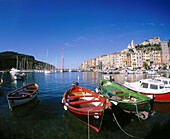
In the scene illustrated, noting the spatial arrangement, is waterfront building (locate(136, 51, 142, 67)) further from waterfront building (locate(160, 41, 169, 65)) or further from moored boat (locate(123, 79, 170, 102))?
moored boat (locate(123, 79, 170, 102))

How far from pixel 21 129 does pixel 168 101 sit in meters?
17.3

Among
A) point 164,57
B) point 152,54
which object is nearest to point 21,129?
point 152,54

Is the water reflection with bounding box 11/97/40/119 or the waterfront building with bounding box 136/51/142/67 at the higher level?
the waterfront building with bounding box 136/51/142/67

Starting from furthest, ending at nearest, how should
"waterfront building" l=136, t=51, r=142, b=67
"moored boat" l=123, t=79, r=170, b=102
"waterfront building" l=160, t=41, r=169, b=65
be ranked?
"waterfront building" l=136, t=51, r=142, b=67, "waterfront building" l=160, t=41, r=169, b=65, "moored boat" l=123, t=79, r=170, b=102

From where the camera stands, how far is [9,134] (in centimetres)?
733

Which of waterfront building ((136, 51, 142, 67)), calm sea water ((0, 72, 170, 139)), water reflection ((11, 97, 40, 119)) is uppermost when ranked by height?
waterfront building ((136, 51, 142, 67))

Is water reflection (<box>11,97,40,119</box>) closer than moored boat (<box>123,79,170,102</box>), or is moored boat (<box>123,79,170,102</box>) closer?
water reflection (<box>11,97,40,119</box>)

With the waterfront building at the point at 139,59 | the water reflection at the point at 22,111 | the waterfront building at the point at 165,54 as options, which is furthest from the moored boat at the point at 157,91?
the waterfront building at the point at 165,54

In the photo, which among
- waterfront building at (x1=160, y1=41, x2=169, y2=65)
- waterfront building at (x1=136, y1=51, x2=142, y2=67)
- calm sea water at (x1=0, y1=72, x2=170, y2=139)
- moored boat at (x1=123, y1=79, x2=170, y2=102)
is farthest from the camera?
waterfront building at (x1=136, y1=51, x2=142, y2=67)

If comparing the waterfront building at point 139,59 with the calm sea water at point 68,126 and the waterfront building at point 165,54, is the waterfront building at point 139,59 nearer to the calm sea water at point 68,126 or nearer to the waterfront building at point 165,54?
the waterfront building at point 165,54

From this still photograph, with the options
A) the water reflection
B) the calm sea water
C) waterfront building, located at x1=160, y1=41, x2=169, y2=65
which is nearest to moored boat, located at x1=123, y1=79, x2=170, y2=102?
the calm sea water

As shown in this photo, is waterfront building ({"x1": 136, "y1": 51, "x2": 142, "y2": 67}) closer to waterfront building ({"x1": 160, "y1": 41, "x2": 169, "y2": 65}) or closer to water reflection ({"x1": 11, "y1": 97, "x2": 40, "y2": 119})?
waterfront building ({"x1": 160, "y1": 41, "x2": 169, "y2": 65})

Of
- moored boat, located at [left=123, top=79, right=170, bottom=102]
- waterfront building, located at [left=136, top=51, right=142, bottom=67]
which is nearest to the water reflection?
moored boat, located at [left=123, top=79, right=170, bottom=102]

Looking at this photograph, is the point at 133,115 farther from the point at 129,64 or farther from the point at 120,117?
the point at 129,64
